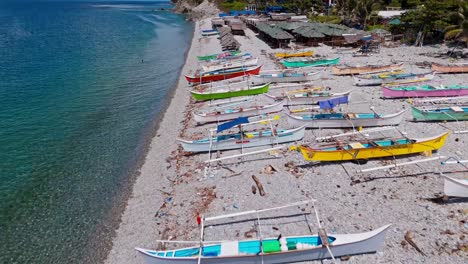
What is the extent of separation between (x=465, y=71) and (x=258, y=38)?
40495 mm

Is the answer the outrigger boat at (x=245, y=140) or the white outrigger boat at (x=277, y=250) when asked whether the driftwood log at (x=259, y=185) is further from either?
the white outrigger boat at (x=277, y=250)

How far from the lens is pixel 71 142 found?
25234 millimetres

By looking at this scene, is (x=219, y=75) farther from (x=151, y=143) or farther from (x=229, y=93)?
(x=151, y=143)

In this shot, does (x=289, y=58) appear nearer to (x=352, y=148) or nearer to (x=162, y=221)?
(x=352, y=148)

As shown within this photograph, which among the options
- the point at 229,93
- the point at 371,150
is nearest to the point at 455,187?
the point at 371,150

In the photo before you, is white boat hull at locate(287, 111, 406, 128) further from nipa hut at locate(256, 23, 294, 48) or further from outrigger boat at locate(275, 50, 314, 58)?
nipa hut at locate(256, 23, 294, 48)

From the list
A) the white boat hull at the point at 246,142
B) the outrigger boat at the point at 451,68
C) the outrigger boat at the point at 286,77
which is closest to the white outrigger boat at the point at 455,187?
the white boat hull at the point at 246,142

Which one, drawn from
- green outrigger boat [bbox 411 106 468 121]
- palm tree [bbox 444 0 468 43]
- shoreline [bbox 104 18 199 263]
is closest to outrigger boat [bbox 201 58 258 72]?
shoreline [bbox 104 18 199 263]

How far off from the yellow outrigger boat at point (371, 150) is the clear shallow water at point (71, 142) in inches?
Answer: 472

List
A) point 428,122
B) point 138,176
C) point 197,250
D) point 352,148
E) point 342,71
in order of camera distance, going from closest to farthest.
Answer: point 197,250 < point 352,148 < point 138,176 < point 428,122 < point 342,71

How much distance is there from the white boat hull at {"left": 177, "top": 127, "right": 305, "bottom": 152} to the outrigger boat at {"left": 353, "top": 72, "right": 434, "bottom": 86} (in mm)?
14119

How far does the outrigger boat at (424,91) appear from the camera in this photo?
85.7 ft

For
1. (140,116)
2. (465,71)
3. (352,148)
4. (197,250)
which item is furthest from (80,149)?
(465,71)

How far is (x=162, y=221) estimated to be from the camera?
15.5m
